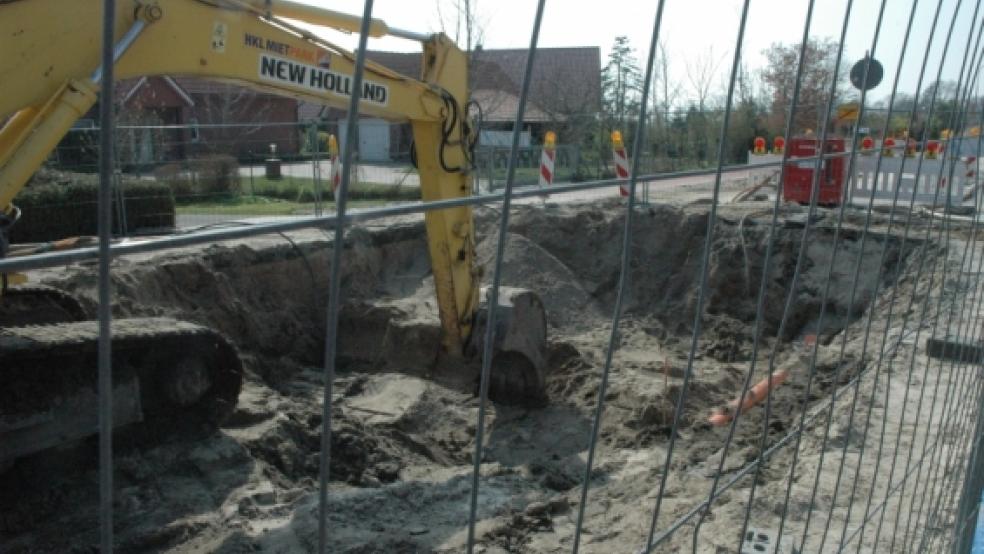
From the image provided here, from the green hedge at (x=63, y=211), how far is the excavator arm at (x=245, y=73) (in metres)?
4.89

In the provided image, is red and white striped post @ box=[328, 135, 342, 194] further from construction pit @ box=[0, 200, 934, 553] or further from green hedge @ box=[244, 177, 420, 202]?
construction pit @ box=[0, 200, 934, 553]

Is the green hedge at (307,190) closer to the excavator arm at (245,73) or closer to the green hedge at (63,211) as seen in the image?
the green hedge at (63,211)

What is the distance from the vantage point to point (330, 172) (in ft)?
46.1

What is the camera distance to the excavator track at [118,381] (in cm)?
474

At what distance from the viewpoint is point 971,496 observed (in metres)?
3.89

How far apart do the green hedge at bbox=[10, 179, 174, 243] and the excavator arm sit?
4891 mm

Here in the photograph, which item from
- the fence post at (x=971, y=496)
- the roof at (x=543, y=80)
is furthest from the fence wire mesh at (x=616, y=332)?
the roof at (x=543, y=80)

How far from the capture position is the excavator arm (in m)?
4.29

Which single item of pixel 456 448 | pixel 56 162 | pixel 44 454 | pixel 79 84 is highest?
pixel 79 84

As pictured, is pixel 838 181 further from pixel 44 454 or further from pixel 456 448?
pixel 44 454

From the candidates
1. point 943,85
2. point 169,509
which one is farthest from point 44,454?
point 943,85

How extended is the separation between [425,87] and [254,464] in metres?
2.94

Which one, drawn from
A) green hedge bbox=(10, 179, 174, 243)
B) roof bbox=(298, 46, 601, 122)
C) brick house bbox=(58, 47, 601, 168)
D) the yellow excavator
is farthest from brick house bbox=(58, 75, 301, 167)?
the yellow excavator

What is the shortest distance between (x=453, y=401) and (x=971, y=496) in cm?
435
